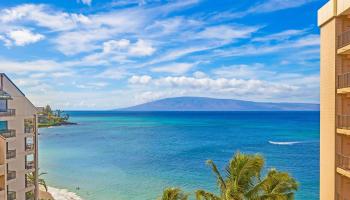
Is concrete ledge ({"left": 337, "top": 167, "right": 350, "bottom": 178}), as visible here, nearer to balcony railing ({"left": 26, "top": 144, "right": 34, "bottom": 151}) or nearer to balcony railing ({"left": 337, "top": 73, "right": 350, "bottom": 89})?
balcony railing ({"left": 337, "top": 73, "right": 350, "bottom": 89})

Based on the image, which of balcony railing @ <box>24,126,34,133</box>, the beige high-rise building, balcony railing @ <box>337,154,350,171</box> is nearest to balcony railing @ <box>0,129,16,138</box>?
the beige high-rise building

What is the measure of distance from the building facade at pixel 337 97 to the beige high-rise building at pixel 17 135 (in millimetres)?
22570

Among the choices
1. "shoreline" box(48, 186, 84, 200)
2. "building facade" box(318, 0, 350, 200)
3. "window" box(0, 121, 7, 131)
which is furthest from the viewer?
"shoreline" box(48, 186, 84, 200)

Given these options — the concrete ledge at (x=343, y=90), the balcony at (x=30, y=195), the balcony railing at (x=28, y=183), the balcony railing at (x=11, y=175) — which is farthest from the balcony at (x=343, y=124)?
the balcony at (x=30, y=195)

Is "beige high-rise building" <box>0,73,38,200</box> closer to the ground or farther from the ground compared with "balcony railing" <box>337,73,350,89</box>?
closer to the ground

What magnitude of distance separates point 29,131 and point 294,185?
22533mm

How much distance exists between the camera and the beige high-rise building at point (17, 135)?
29859 mm

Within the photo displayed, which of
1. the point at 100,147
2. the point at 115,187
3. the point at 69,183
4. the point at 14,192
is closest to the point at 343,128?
the point at 14,192

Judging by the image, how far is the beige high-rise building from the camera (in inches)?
1176

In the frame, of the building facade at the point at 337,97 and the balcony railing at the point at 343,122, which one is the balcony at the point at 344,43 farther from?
the balcony railing at the point at 343,122

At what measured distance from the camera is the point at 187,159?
82500mm

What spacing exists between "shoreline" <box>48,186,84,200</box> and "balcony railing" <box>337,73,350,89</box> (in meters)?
42.1

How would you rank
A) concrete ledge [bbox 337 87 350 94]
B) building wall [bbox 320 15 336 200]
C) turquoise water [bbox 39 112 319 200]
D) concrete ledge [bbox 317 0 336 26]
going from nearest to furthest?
concrete ledge [bbox 337 87 350 94]
concrete ledge [bbox 317 0 336 26]
building wall [bbox 320 15 336 200]
turquoise water [bbox 39 112 319 200]

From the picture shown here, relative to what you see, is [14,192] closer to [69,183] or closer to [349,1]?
[349,1]
